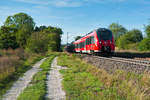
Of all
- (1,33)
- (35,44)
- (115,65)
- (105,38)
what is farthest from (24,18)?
(115,65)

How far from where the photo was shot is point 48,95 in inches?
255

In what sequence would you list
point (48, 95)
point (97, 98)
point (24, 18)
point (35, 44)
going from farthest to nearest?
point (24, 18)
point (35, 44)
point (48, 95)
point (97, 98)

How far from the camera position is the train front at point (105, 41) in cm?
1886

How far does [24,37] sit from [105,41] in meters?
35.3

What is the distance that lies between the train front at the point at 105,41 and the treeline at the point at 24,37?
61.5ft

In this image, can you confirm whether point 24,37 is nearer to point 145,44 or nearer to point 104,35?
point 145,44

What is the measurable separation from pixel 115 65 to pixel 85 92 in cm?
502

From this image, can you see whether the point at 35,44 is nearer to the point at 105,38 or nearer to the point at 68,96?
the point at 105,38

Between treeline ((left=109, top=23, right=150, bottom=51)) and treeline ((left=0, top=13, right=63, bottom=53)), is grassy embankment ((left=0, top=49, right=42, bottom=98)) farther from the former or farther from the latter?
treeline ((left=109, top=23, right=150, bottom=51))

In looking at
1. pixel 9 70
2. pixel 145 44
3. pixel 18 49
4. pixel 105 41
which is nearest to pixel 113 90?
pixel 9 70

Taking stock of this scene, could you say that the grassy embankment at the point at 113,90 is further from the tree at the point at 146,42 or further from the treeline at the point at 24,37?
Answer: the treeline at the point at 24,37

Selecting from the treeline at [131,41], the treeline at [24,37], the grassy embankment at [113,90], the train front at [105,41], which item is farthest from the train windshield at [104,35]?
the treeline at [24,37]

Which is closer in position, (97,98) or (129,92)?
(97,98)

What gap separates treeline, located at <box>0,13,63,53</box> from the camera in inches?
1362
